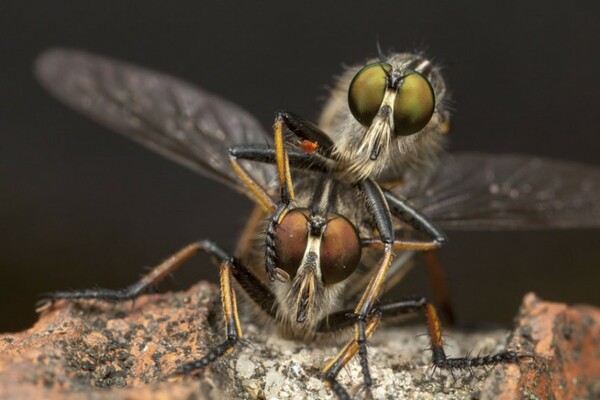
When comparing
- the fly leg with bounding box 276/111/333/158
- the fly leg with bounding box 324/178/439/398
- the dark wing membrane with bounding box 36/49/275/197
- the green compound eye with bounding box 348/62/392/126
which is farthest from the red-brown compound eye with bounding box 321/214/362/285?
the dark wing membrane with bounding box 36/49/275/197

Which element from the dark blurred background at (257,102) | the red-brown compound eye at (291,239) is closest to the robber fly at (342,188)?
the red-brown compound eye at (291,239)

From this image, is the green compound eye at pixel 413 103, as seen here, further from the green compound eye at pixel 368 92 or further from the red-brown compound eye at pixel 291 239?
the red-brown compound eye at pixel 291 239

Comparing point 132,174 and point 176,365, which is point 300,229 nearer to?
point 176,365

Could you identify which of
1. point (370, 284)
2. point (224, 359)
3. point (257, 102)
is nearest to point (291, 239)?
point (370, 284)

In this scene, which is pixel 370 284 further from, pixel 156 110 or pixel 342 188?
pixel 156 110

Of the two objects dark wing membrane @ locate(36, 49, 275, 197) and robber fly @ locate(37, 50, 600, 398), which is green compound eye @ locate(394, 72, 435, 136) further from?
dark wing membrane @ locate(36, 49, 275, 197)

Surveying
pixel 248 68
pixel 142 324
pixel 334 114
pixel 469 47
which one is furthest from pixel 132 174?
pixel 142 324

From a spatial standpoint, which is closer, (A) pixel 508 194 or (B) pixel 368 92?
(B) pixel 368 92
